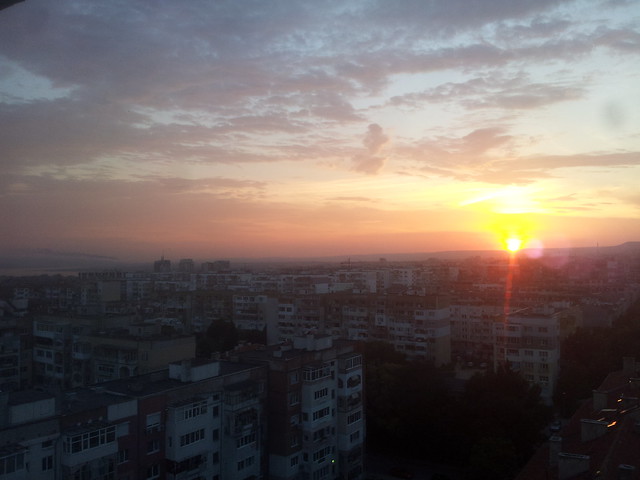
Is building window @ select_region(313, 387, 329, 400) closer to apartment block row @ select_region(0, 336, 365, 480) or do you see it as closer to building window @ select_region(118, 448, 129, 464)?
apartment block row @ select_region(0, 336, 365, 480)

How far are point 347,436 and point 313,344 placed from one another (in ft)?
5.14

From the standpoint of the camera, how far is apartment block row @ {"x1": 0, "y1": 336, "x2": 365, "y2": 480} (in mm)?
5750

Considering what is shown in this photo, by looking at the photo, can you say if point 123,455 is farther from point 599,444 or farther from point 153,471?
point 599,444

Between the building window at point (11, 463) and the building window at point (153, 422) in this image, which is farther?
the building window at point (153, 422)

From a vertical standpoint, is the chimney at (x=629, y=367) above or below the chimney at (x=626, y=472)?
below

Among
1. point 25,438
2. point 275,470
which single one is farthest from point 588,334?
point 25,438

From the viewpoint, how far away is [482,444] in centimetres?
859

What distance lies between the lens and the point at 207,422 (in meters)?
7.27

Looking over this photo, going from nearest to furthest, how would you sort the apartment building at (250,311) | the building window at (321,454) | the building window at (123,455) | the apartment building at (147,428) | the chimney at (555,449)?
the apartment building at (147,428) < the chimney at (555,449) < the building window at (123,455) < the building window at (321,454) < the apartment building at (250,311)

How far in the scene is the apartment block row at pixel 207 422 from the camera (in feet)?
18.9

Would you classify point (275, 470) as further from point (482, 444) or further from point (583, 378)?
point (583, 378)

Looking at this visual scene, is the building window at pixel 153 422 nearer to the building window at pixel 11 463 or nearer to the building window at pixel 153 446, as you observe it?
the building window at pixel 153 446

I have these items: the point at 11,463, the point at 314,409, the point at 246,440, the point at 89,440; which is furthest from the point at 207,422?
the point at 11,463

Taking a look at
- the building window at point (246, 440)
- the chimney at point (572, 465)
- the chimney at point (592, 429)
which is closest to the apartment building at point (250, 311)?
the building window at point (246, 440)
